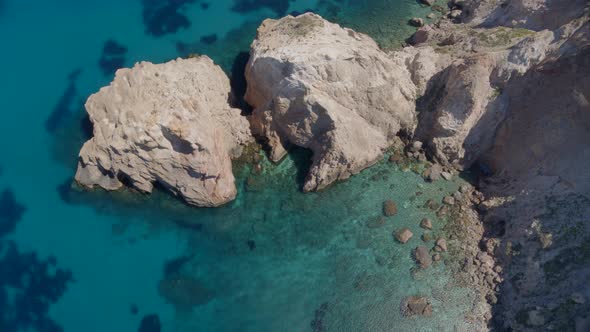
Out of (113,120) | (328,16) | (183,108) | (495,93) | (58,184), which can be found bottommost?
(58,184)

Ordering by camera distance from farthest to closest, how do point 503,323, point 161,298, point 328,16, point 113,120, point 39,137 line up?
point 328,16, point 39,137, point 113,120, point 161,298, point 503,323

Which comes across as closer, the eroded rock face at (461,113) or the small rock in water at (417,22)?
the eroded rock face at (461,113)

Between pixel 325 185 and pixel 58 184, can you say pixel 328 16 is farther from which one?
pixel 58 184

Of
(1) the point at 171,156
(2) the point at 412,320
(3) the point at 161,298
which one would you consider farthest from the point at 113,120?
(2) the point at 412,320

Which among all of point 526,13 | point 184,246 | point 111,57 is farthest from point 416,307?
point 111,57

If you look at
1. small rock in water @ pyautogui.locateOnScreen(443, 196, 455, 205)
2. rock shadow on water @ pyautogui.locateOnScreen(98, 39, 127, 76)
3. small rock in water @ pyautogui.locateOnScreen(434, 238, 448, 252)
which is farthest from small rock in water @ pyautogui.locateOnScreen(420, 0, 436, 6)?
rock shadow on water @ pyautogui.locateOnScreen(98, 39, 127, 76)

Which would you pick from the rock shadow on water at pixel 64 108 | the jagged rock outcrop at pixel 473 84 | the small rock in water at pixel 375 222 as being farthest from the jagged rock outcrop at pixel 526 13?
the rock shadow on water at pixel 64 108

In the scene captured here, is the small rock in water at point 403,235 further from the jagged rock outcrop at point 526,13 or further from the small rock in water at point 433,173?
the jagged rock outcrop at point 526,13
